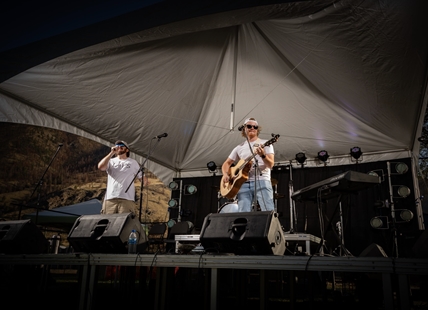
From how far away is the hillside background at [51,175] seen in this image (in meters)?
15.4

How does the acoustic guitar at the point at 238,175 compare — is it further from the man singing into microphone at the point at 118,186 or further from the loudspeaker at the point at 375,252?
the loudspeaker at the point at 375,252

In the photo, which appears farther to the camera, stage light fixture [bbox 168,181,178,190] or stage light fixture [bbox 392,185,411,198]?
stage light fixture [bbox 168,181,178,190]

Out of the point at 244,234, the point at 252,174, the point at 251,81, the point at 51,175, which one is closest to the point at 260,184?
the point at 252,174

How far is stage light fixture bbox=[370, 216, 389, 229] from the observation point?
237 inches

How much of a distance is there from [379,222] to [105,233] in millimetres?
4861

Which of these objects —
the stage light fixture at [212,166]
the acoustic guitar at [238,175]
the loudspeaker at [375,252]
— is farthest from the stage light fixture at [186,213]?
the loudspeaker at [375,252]

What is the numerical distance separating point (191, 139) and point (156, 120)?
1198 millimetres

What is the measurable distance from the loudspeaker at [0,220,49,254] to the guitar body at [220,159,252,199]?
2.15 m

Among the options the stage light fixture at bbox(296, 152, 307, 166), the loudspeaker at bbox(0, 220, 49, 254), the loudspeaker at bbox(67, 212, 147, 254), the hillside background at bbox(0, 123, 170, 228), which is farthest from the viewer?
the hillside background at bbox(0, 123, 170, 228)

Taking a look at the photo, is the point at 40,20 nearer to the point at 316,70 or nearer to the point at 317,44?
the point at 317,44

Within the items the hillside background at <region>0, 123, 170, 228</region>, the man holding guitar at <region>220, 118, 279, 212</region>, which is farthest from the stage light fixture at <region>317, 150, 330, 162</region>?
the hillside background at <region>0, 123, 170, 228</region>

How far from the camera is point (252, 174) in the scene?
3.92 metres

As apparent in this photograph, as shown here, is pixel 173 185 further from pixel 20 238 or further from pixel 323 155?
pixel 20 238

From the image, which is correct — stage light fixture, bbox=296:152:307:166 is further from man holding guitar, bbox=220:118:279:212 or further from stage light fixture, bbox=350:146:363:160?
man holding guitar, bbox=220:118:279:212
